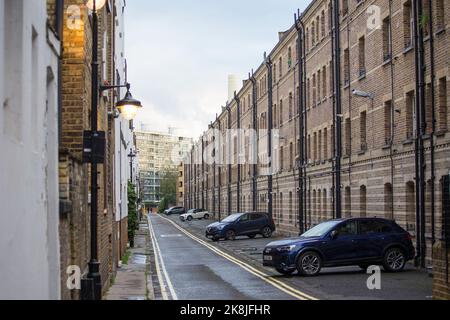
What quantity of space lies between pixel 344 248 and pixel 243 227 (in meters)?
23.5

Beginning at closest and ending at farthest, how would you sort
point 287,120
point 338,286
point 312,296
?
point 312,296 → point 338,286 → point 287,120

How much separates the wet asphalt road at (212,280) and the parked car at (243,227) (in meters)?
10.3

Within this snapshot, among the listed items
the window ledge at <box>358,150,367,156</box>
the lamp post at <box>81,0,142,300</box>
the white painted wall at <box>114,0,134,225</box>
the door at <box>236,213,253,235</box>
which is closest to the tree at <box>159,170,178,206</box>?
the door at <box>236,213,253,235</box>

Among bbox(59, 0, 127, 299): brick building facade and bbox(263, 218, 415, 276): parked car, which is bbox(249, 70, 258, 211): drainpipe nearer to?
bbox(263, 218, 415, 276): parked car

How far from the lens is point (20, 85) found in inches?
273

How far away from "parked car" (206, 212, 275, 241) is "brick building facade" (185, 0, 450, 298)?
203 centimetres

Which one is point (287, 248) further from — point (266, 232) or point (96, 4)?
point (266, 232)

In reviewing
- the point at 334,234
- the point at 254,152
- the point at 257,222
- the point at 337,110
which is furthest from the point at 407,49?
the point at 254,152

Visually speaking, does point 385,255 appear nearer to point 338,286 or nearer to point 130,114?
point 338,286

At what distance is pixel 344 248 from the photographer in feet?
69.5

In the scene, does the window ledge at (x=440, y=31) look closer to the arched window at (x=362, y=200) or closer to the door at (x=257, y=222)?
the arched window at (x=362, y=200)
